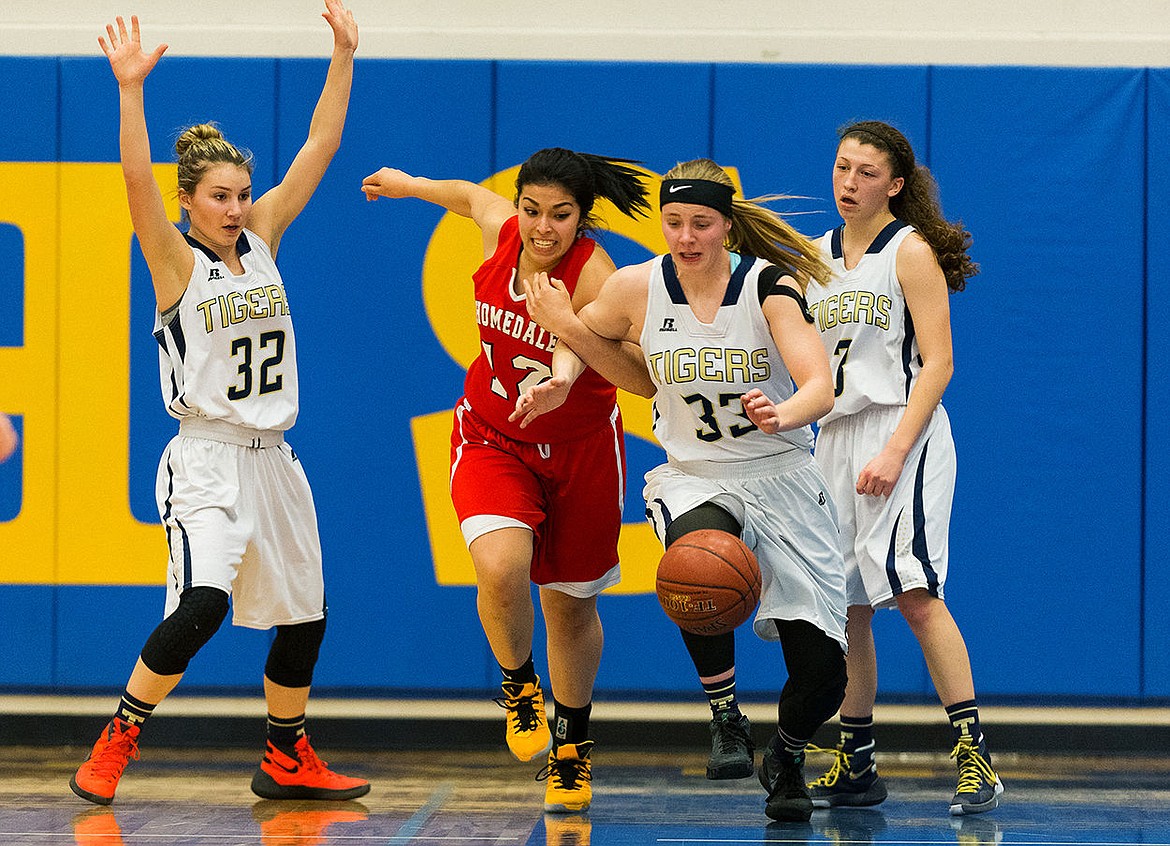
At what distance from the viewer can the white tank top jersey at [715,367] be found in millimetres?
3877

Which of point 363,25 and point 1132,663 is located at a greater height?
point 363,25

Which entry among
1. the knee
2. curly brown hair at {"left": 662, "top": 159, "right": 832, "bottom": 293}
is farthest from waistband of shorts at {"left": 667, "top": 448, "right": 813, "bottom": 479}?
the knee

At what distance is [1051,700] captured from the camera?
18.6 feet

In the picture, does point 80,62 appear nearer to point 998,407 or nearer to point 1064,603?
point 998,407

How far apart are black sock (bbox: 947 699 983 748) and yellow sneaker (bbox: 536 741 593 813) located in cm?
115

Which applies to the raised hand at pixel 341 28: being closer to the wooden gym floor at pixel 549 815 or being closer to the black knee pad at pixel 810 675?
the black knee pad at pixel 810 675

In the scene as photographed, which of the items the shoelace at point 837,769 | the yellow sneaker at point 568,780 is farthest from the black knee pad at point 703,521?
the shoelace at point 837,769

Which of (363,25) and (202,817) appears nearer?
(202,817)

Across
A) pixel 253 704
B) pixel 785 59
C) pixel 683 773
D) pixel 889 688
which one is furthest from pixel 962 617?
pixel 253 704

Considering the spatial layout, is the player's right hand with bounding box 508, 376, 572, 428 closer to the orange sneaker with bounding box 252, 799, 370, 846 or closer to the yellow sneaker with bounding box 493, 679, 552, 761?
the yellow sneaker with bounding box 493, 679, 552, 761

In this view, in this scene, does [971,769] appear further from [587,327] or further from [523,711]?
[587,327]

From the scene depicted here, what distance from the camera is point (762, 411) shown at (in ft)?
11.3

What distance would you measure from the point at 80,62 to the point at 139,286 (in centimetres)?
96

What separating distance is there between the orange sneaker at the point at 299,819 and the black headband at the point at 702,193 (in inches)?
79.9
